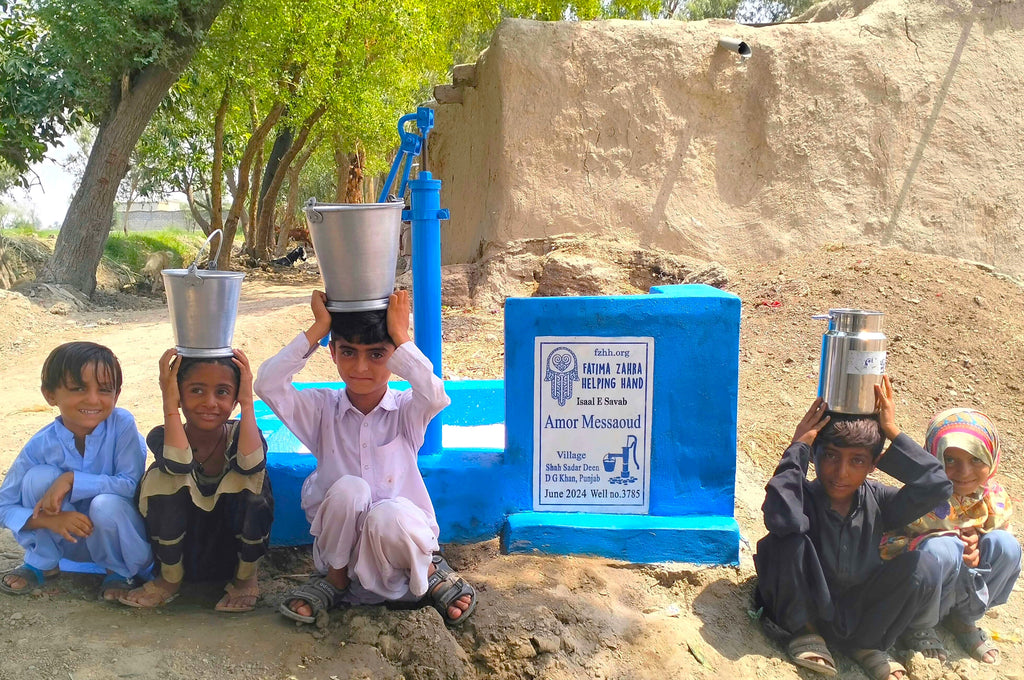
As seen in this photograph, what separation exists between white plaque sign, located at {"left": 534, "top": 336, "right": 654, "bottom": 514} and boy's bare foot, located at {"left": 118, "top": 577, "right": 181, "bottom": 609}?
1332 millimetres

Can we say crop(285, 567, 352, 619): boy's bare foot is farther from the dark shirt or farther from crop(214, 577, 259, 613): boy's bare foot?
the dark shirt

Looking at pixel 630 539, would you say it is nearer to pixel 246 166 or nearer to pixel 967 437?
pixel 967 437

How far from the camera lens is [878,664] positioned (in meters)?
2.70

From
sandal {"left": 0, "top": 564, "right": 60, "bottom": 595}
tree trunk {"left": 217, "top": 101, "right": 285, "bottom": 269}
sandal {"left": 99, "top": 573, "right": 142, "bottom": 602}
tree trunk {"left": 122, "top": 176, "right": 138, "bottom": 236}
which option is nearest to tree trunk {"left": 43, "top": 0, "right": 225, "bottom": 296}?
tree trunk {"left": 217, "top": 101, "right": 285, "bottom": 269}

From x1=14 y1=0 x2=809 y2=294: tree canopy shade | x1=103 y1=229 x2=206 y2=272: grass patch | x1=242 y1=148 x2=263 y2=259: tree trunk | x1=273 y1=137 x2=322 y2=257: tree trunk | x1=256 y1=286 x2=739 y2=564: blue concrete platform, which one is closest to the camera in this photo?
x1=256 y1=286 x2=739 y2=564: blue concrete platform

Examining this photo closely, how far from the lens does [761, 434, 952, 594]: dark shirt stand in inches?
103

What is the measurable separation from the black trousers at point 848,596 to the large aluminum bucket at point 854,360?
0.49m

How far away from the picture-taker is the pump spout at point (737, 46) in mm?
7617

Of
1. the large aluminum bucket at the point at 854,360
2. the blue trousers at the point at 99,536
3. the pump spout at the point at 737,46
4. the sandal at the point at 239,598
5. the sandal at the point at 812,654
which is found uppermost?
the pump spout at the point at 737,46

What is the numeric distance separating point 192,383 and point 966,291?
6313mm

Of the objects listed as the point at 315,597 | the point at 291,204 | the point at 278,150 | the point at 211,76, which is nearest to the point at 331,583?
the point at 315,597

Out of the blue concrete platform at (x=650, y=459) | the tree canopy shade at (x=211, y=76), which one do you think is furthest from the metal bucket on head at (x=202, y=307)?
the tree canopy shade at (x=211, y=76)

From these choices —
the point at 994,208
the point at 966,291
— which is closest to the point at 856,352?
the point at 966,291

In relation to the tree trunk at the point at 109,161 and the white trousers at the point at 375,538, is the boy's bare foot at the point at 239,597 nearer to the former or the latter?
the white trousers at the point at 375,538
